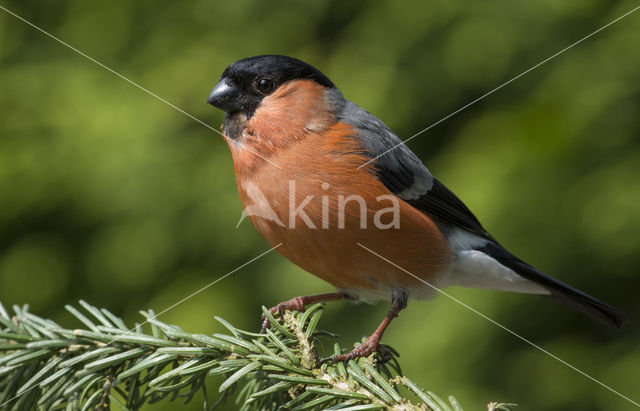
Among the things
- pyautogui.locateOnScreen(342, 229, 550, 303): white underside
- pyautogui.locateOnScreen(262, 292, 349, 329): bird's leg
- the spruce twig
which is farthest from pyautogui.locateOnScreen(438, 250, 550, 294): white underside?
the spruce twig

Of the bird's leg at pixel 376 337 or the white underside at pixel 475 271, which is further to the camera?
the white underside at pixel 475 271

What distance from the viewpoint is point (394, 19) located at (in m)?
3.30

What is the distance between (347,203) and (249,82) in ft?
2.11

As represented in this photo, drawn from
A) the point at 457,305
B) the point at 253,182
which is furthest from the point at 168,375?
the point at 457,305

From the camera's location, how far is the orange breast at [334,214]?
82.6 inches

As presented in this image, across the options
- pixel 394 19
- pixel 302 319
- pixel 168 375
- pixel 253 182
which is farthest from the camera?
pixel 394 19

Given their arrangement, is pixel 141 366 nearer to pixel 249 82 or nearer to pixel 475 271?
pixel 249 82

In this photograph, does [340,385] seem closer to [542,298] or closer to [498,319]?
[498,319]

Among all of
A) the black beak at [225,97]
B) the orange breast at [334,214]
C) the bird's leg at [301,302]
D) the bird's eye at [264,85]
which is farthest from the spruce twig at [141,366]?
the bird's eye at [264,85]

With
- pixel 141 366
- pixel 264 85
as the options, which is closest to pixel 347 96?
pixel 264 85

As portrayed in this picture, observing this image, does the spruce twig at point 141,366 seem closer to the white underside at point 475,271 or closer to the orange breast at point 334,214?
the orange breast at point 334,214

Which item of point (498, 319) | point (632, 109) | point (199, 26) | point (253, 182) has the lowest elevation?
point (498, 319)

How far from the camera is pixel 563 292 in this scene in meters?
2.61

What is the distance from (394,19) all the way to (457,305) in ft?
5.09
